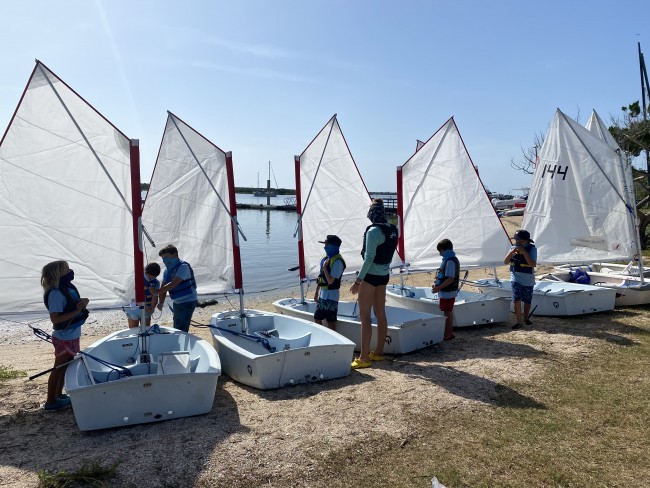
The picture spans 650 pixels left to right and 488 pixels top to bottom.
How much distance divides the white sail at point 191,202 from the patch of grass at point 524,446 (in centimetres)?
403

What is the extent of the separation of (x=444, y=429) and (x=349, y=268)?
537 cm

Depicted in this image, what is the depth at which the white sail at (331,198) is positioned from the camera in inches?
378

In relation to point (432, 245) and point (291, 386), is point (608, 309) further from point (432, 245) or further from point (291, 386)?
point (291, 386)

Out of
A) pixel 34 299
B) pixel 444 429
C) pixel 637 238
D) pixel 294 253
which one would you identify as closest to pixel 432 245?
pixel 637 238

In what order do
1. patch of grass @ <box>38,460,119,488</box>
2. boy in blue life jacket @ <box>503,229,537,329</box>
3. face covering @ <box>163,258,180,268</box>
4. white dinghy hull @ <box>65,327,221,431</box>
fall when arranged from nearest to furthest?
patch of grass @ <box>38,460,119,488</box> < white dinghy hull @ <box>65,327,221,431</box> < face covering @ <box>163,258,180,268</box> < boy in blue life jacket @ <box>503,229,537,329</box>

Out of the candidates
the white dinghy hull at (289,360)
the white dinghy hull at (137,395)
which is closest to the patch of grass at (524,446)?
the white dinghy hull at (289,360)

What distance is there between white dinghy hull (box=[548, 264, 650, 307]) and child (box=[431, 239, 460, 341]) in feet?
12.9

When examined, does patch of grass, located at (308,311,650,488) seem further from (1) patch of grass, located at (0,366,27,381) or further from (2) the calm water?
(2) the calm water

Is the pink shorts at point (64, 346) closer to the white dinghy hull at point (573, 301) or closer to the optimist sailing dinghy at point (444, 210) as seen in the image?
the optimist sailing dinghy at point (444, 210)

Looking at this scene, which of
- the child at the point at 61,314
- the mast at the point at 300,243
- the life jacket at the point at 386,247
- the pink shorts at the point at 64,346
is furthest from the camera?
the mast at the point at 300,243

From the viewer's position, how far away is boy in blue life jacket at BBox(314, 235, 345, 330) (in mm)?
7469

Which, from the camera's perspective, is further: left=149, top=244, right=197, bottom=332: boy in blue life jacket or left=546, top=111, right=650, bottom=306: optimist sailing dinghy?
left=546, top=111, right=650, bottom=306: optimist sailing dinghy

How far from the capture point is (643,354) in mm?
6855

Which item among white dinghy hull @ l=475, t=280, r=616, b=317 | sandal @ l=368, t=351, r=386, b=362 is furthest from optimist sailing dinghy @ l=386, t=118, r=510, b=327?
sandal @ l=368, t=351, r=386, b=362
